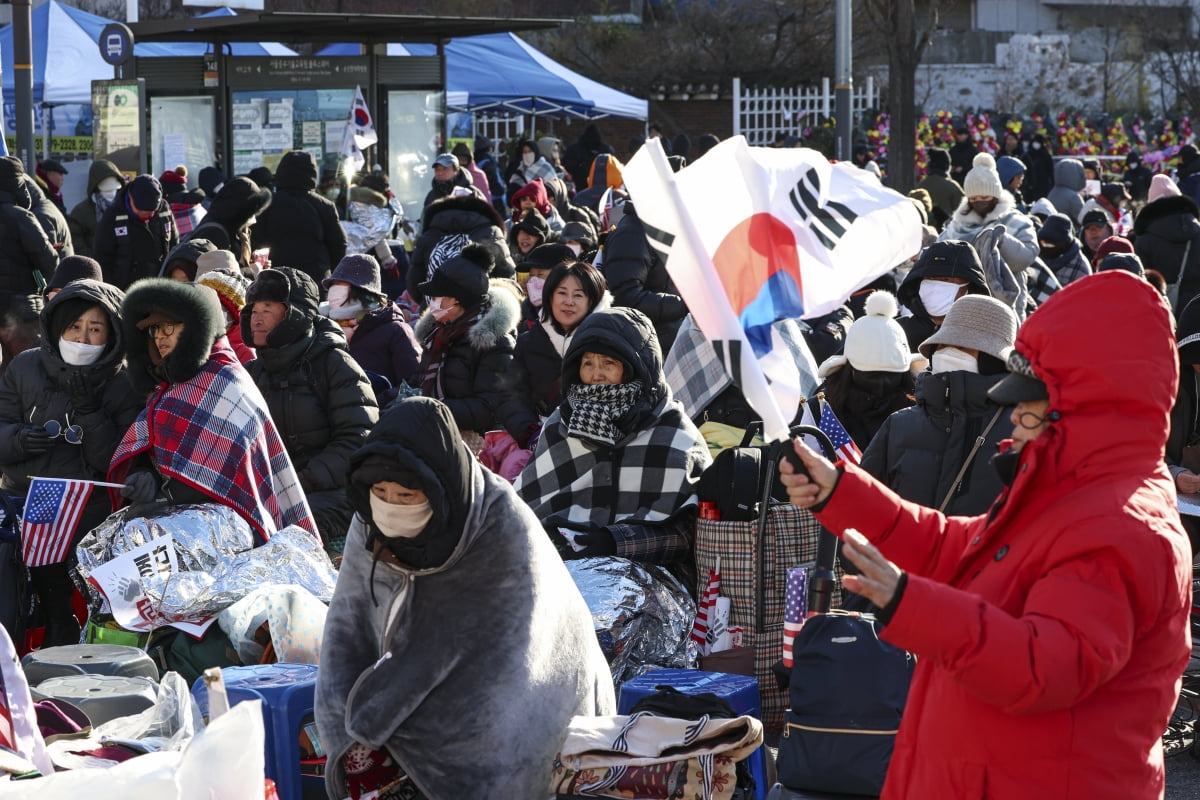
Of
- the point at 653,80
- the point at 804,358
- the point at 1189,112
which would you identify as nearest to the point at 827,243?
the point at 804,358

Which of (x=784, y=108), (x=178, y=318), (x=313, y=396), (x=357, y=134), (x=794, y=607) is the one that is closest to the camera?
(x=794, y=607)

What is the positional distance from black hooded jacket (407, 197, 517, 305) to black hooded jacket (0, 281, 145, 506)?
14.4 ft

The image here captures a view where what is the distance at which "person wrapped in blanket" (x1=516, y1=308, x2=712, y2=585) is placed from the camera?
544 centimetres

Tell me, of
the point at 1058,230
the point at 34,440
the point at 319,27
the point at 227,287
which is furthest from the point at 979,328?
the point at 319,27

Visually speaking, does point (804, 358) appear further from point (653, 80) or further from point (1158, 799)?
point (653, 80)

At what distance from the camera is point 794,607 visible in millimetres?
4422

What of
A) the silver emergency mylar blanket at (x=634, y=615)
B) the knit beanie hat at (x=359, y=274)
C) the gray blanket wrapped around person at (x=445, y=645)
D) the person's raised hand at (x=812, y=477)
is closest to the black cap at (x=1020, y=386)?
the person's raised hand at (x=812, y=477)

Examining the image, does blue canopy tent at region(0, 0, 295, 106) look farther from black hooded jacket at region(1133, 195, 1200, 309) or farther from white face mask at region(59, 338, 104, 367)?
white face mask at region(59, 338, 104, 367)

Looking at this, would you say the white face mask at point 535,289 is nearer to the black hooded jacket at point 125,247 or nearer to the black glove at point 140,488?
the black hooded jacket at point 125,247

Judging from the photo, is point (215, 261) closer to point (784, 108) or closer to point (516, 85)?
point (516, 85)

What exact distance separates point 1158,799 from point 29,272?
913 cm

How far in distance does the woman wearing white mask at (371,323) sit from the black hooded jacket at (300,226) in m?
3.32

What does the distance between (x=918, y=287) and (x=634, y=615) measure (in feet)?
8.71

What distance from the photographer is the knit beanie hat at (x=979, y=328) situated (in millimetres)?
5055
